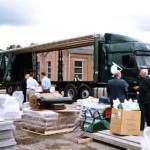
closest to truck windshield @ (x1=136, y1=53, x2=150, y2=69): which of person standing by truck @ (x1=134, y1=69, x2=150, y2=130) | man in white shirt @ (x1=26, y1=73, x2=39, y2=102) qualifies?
man in white shirt @ (x1=26, y1=73, x2=39, y2=102)

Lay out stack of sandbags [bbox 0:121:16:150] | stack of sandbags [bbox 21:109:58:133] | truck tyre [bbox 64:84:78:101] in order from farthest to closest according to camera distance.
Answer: truck tyre [bbox 64:84:78:101] → stack of sandbags [bbox 21:109:58:133] → stack of sandbags [bbox 0:121:16:150]

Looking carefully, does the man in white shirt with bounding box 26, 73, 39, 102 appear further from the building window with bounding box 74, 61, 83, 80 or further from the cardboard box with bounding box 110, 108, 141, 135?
the cardboard box with bounding box 110, 108, 141, 135

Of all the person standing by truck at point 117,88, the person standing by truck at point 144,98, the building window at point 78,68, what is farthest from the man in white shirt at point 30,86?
the person standing by truck at point 144,98

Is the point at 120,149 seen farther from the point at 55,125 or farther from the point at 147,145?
the point at 55,125

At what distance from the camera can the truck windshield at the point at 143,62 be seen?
1531 cm

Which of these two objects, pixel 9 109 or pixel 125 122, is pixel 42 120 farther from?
pixel 9 109

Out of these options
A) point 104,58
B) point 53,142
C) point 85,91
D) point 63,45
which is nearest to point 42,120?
point 53,142

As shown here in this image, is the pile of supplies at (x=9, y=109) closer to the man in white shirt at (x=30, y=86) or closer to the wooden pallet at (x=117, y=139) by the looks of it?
the man in white shirt at (x=30, y=86)

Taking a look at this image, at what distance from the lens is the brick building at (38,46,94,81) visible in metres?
18.9

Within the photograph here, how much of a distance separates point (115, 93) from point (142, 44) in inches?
269

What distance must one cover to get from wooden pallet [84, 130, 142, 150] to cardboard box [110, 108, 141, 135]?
0.17 meters

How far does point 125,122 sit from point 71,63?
44.7 ft

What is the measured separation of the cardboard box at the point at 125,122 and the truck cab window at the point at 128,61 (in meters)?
7.65

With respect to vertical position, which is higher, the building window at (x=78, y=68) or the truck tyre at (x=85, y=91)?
the building window at (x=78, y=68)
